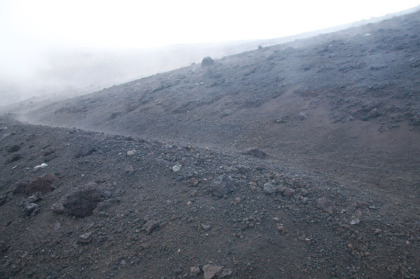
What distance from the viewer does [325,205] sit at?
341cm

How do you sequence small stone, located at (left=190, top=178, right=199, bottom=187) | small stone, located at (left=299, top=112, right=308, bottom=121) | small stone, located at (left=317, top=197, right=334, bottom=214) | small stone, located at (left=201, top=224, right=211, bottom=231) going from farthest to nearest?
small stone, located at (left=299, top=112, right=308, bottom=121) < small stone, located at (left=190, top=178, right=199, bottom=187) < small stone, located at (left=317, top=197, right=334, bottom=214) < small stone, located at (left=201, top=224, right=211, bottom=231)

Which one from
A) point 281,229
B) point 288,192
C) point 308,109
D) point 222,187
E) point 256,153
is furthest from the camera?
point 308,109

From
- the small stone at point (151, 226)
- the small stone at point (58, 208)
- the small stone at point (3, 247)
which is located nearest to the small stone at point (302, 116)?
the small stone at point (151, 226)

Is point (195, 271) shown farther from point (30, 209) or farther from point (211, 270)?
point (30, 209)

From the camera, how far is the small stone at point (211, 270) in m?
2.60

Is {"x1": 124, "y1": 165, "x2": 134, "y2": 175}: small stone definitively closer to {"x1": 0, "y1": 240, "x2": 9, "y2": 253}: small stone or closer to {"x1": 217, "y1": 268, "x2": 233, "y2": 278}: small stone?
{"x1": 0, "y1": 240, "x2": 9, "y2": 253}: small stone

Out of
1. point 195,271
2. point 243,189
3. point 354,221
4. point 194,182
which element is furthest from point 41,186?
point 354,221

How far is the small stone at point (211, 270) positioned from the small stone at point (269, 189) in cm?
138

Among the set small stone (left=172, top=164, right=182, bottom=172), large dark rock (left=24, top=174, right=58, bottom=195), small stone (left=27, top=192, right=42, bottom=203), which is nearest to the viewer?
small stone (left=27, top=192, right=42, bottom=203)

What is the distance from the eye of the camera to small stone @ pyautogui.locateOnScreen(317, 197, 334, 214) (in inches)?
131

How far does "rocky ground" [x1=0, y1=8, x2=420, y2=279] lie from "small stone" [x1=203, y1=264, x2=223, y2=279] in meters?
0.01

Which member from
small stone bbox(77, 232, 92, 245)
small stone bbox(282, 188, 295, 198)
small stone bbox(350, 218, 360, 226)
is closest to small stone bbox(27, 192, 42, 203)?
small stone bbox(77, 232, 92, 245)

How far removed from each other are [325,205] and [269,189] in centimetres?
78

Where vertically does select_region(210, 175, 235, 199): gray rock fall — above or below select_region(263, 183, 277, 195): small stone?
above
